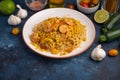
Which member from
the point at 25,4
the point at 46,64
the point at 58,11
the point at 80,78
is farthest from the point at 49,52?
the point at 25,4

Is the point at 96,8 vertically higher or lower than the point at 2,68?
higher

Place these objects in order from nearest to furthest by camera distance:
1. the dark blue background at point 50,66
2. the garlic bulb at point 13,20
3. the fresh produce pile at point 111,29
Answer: the dark blue background at point 50,66
the fresh produce pile at point 111,29
the garlic bulb at point 13,20

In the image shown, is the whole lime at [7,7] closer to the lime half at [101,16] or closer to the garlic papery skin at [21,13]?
the garlic papery skin at [21,13]

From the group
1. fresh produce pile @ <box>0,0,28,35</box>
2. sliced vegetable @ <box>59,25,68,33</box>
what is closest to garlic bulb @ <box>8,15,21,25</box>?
fresh produce pile @ <box>0,0,28,35</box>

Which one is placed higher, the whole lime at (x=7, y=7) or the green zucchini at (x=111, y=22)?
the green zucchini at (x=111, y=22)

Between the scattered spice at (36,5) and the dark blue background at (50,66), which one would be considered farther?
the scattered spice at (36,5)

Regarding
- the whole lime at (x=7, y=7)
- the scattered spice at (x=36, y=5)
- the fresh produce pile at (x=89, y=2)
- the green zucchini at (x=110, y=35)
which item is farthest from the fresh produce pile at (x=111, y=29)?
the whole lime at (x=7, y=7)

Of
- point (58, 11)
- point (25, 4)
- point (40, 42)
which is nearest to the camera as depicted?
point (40, 42)

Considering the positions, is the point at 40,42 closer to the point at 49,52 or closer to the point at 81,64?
the point at 49,52
